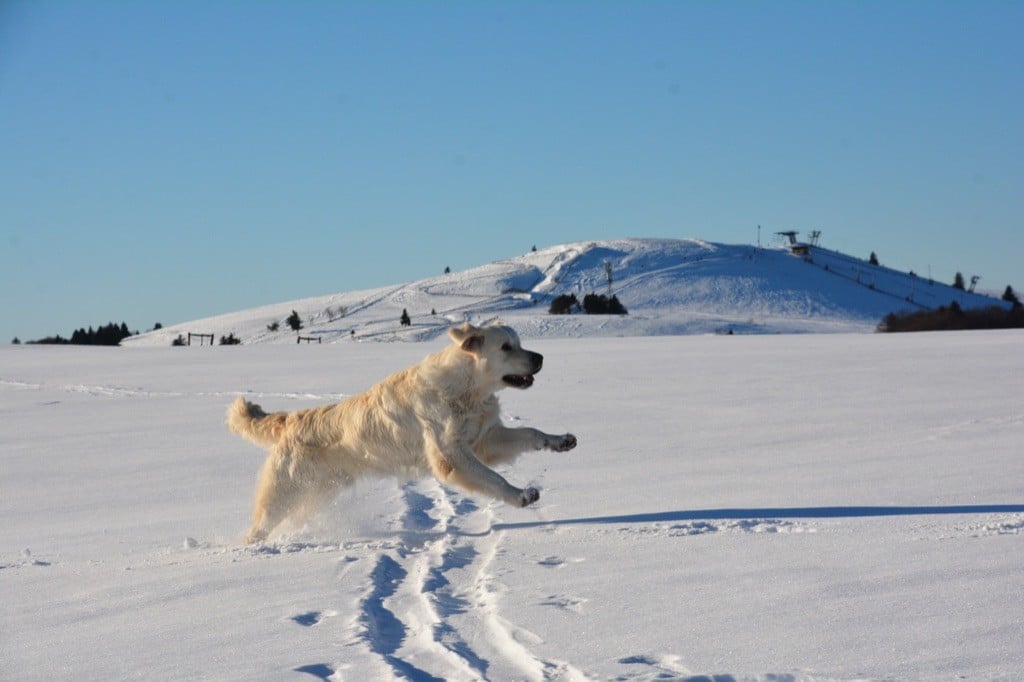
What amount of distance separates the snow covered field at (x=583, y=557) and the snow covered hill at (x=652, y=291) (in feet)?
165

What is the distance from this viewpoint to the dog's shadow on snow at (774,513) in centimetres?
631

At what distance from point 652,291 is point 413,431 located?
→ 253ft

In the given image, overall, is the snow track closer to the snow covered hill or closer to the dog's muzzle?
the dog's muzzle

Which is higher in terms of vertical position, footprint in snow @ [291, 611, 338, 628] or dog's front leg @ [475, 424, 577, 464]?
dog's front leg @ [475, 424, 577, 464]

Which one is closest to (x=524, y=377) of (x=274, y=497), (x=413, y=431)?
(x=413, y=431)

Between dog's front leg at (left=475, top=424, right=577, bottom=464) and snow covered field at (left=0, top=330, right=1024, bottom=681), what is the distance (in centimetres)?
41

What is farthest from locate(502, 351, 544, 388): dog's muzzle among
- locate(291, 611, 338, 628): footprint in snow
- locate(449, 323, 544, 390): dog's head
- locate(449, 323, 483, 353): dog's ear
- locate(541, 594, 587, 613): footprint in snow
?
locate(291, 611, 338, 628): footprint in snow

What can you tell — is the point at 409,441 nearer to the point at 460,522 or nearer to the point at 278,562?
the point at 460,522

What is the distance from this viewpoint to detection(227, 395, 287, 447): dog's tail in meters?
7.99

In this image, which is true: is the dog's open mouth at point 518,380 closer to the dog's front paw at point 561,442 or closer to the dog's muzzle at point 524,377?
the dog's muzzle at point 524,377

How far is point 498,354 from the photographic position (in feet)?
24.9

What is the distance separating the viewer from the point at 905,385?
14.1 metres

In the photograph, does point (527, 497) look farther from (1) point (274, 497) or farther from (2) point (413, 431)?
(1) point (274, 497)

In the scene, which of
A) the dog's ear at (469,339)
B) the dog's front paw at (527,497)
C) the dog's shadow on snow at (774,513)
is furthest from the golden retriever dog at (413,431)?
the dog's shadow on snow at (774,513)
